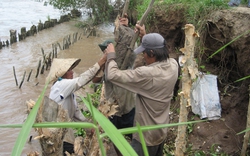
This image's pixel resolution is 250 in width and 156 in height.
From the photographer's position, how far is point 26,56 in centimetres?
1066

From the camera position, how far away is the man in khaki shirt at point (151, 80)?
2525 mm

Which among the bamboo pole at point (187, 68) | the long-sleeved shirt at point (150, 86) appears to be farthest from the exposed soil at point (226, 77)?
the long-sleeved shirt at point (150, 86)

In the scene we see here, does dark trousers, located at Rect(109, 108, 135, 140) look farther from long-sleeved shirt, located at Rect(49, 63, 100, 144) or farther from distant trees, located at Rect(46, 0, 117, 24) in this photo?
distant trees, located at Rect(46, 0, 117, 24)

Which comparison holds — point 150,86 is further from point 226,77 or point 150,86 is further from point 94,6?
point 94,6

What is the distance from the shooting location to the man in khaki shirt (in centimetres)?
253

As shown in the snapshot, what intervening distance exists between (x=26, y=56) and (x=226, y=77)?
7941mm

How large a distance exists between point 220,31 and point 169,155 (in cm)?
218

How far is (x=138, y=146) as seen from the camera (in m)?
2.82

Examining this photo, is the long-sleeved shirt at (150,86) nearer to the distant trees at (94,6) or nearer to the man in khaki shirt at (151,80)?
the man in khaki shirt at (151,80)

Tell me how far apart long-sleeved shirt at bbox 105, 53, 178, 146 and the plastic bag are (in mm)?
1699

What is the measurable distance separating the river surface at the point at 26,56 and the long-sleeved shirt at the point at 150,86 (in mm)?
2975

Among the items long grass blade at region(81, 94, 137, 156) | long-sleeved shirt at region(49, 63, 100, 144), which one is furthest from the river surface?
long grass blade at region(81, 94, 137, 156)

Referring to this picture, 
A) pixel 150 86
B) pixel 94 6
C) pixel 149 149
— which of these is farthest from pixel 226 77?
pixel 94 6

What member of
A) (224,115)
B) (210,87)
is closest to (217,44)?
(210,87)
